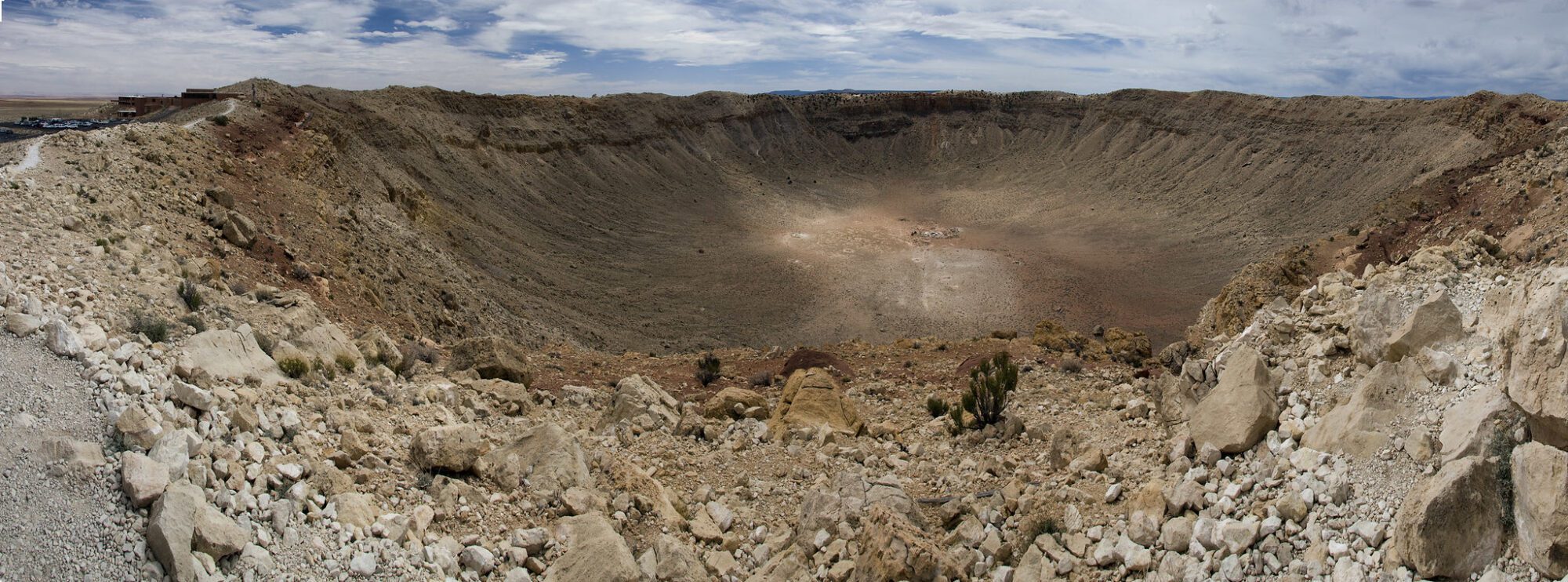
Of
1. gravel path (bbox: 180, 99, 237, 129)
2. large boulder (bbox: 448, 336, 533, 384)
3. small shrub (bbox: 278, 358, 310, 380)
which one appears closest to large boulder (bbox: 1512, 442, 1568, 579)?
small shrub (bbox: 278, 358, 310, 380)

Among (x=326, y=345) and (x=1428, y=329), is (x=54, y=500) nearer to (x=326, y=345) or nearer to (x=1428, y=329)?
(x=326, y=345)

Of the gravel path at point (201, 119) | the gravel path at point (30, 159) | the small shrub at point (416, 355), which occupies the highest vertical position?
the gravel path at point (201, 119)

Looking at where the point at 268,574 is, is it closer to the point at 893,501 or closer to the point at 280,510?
the point at 280,510

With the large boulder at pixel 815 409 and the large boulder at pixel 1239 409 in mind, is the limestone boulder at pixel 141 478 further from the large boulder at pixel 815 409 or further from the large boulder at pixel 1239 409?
the large boulder at pixel 1239 409

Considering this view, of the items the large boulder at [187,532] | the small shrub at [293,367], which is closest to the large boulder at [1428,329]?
the large boulder at [187,532]

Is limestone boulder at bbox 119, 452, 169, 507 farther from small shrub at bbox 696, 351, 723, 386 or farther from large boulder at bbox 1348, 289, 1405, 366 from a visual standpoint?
small shrub at bbox 696, 351, 723, 386

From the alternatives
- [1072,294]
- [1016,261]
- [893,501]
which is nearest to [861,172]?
[1016,261]
